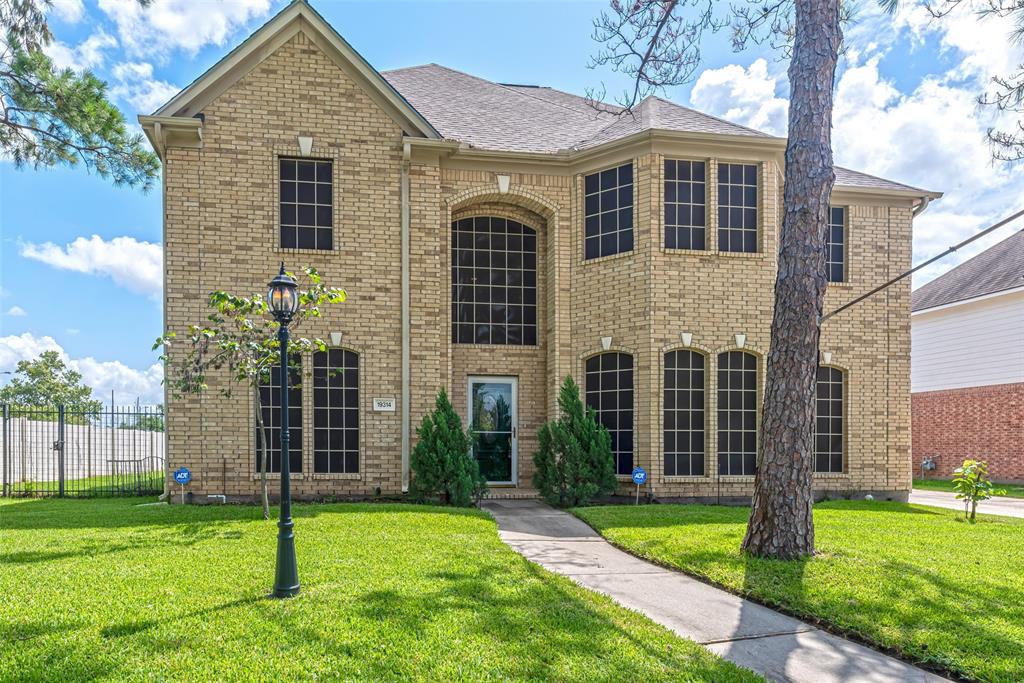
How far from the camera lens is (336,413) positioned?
11492 millimetres

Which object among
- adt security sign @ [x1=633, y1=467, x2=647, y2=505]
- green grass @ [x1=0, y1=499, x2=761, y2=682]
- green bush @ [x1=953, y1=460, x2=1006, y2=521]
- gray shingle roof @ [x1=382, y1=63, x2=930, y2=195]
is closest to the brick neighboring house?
gray shingle roof @ [x1=382, y1=63, x2=930, y2=195]

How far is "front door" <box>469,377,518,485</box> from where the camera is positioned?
12844mm

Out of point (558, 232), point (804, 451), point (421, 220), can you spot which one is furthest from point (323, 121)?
point (804, 451)

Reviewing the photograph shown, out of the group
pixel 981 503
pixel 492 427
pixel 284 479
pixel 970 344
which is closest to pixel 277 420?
pixel 492 427

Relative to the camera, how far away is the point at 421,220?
38.9 ft

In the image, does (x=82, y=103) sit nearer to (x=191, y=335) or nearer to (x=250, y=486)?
(x=191, y=335)

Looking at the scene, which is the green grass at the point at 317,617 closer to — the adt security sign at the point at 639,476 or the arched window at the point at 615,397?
the adt security sign at the point at 639,476

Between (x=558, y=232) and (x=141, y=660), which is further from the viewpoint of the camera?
(x=558, y=232)

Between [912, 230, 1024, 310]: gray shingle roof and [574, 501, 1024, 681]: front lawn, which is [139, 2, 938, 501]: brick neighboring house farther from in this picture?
[912, 230, 1024, 310]: gray shingle roof

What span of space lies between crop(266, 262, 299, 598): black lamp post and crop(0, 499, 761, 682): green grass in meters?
0.15

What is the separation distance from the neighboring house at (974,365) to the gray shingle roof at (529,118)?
30.6 feet

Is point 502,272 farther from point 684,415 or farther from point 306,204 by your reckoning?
point 684,415

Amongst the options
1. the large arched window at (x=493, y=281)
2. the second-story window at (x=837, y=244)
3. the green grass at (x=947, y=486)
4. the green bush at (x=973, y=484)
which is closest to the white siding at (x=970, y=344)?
the green grass at (x=947, y=486)

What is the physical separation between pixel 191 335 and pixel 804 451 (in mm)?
7320
